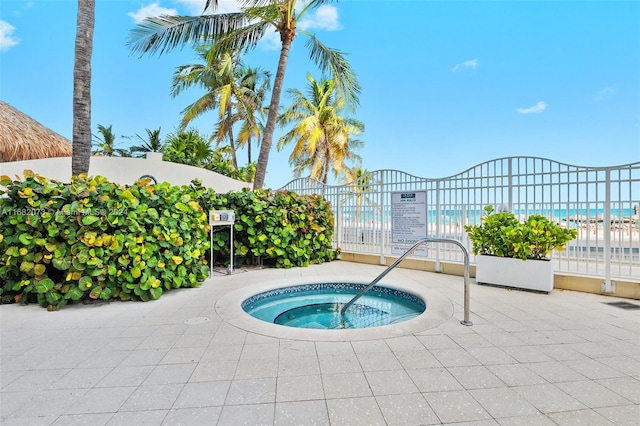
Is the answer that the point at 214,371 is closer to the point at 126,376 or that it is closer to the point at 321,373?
the point at 126,376

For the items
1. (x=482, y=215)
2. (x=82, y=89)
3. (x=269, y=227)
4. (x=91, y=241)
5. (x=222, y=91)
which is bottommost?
(x=91, y=241)

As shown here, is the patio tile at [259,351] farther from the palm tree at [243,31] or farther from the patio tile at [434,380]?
the palm tree at [243,31]

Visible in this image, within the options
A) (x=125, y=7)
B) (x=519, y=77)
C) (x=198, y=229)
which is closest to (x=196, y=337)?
(x=198, y=229)

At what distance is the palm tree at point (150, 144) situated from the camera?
19281 mm

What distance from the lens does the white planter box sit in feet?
14.9

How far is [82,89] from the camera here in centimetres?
505

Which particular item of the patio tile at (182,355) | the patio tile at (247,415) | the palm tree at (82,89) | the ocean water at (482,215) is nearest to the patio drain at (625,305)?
the ocean water at (482,215)

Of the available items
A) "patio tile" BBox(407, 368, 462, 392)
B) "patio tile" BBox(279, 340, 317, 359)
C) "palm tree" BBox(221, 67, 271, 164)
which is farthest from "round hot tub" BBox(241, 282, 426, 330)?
"palm tree" BBox(221, 67, 271, 164)

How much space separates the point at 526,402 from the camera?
6.22 ft

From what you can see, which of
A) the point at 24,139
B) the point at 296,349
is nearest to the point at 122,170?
the point at 24,139

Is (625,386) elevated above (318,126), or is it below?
below

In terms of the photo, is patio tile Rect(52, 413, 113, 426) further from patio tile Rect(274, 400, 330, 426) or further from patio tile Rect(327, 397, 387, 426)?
patio tile Rect(327, 397, 387, 426)

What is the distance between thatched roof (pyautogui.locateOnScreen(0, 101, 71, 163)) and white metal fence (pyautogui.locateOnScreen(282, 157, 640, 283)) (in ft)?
31.3

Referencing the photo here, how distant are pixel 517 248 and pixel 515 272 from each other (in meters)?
0.38
